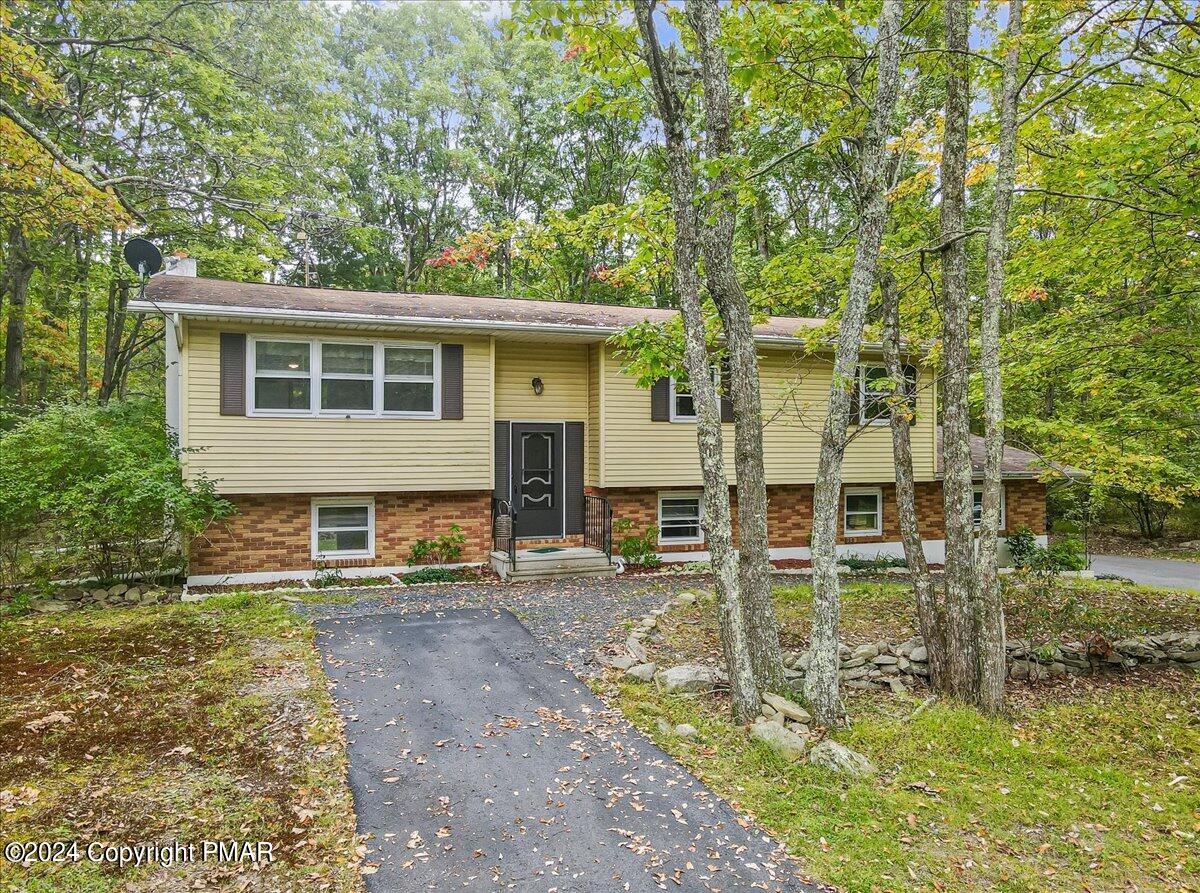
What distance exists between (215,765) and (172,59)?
642 inches

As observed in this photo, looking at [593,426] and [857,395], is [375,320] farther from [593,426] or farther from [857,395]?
[857,395]

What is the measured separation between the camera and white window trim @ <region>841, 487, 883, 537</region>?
44.3 feet

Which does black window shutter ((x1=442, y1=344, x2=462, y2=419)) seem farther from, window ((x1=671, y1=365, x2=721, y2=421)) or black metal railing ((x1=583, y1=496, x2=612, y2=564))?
window ((x1=671, y1=365, x2=721, y2=421))

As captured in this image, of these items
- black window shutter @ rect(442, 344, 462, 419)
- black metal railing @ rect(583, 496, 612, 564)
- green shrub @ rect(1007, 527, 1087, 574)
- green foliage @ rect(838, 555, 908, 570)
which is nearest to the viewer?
black window shutter @ rect(442, 344, 462, 419)

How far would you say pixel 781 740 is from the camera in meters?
4.89

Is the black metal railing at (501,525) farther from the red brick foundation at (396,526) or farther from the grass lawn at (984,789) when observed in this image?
the grass lawn at (984,789)

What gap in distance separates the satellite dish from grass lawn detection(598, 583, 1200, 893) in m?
8.67

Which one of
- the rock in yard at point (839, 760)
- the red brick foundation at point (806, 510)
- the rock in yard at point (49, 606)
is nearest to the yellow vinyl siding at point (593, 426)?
the red brick foundation at point (806, 510)

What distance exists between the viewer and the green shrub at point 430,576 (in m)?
10.0

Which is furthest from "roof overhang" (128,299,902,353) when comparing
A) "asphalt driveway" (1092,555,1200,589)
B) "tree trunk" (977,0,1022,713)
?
"asphalt driveway" (1092,555,1200,589)

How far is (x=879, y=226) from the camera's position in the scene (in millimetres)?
5355

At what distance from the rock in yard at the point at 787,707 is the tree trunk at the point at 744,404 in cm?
11

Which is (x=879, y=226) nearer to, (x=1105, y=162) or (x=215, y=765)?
(x=1105, y=162)

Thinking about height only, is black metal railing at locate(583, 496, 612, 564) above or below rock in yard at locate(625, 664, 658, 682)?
above
